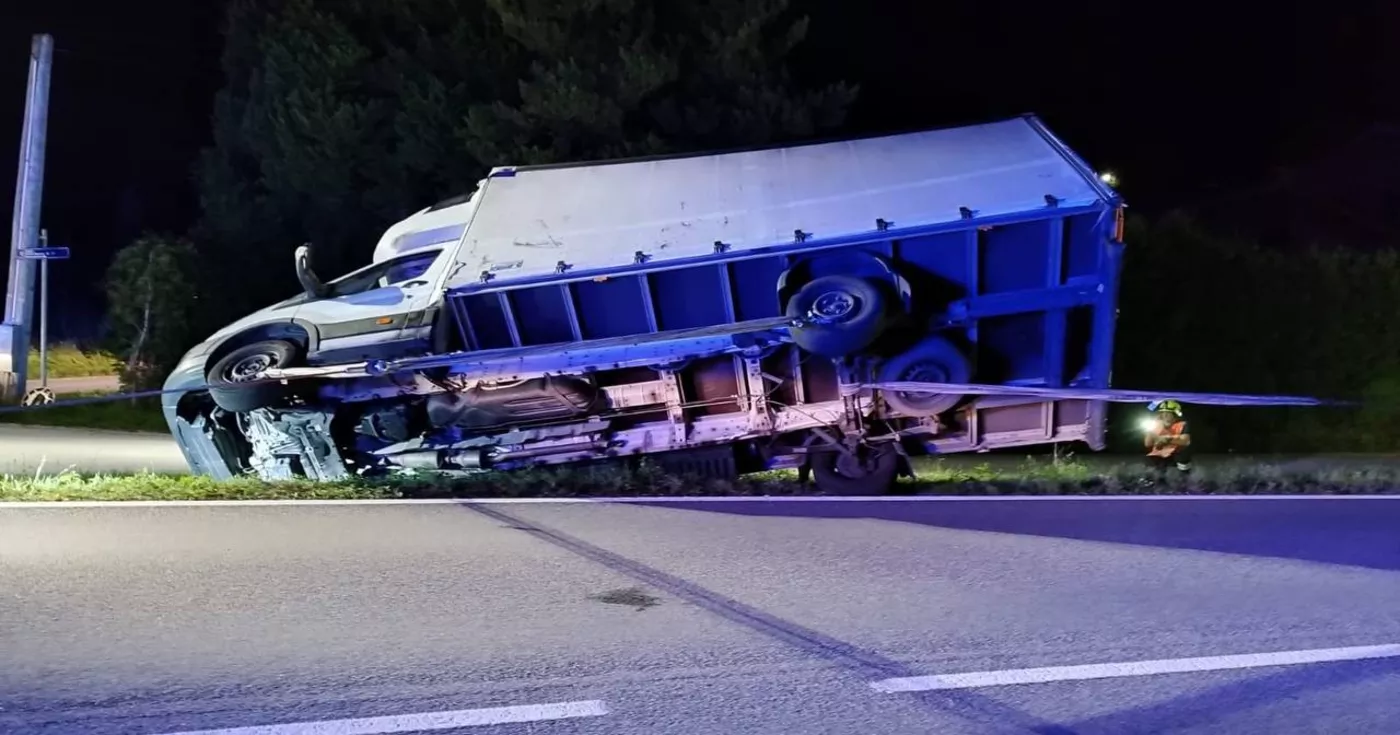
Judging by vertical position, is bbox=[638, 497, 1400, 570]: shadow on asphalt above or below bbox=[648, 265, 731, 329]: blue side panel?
below

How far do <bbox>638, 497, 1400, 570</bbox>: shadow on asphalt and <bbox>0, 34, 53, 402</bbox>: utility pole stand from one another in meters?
9.97

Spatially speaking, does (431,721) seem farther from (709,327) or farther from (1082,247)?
(1082,247)

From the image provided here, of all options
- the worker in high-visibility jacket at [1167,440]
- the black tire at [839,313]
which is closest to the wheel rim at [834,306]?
the black tire at [839,313]

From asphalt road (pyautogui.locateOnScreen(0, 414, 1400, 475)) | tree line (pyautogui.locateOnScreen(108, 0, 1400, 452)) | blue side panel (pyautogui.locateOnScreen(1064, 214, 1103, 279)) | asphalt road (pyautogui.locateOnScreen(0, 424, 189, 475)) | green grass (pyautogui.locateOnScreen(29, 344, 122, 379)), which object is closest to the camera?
blue side panel (pyautogui.locateOnScreen(1064, 214, 1103, 279))

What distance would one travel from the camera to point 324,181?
16891mm

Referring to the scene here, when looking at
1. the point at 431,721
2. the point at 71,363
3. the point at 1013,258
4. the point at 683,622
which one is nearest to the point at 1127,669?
the point at 683,622

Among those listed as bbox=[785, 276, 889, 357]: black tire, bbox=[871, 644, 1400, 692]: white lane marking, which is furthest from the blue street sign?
bbox=[871, 644, 1400, 692]: white lane marking

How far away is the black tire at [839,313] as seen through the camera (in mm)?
8609

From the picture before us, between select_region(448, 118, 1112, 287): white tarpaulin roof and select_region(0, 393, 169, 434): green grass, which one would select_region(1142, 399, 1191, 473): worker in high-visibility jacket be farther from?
select_region(0, 393, 169, 434): green grass

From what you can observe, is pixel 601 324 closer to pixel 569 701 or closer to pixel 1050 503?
pixel 1050 503

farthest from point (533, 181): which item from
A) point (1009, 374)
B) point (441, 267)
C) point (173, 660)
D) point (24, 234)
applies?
point (24, 234)

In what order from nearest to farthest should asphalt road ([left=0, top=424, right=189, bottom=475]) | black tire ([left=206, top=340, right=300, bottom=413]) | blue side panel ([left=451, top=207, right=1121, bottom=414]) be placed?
blue side panel ([left=451, top=207, right=1121, bottom=414]), black tire ([left=206, top=340, right=300, bottom=413]), asphalt road ([left=0, top=424, right=189, bottom=475])

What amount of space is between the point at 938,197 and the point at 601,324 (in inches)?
114

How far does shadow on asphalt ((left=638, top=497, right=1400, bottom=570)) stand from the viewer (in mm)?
Answer: 7102
